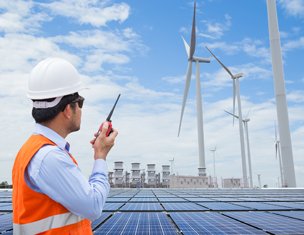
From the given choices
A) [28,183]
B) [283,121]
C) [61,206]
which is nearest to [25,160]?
[28,183]

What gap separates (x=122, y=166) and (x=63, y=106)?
42671 mm

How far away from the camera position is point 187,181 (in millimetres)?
43094

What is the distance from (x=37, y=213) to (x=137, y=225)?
4.84 meters

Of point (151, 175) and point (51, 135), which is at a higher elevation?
point (151, 175)

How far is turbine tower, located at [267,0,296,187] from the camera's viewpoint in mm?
29828

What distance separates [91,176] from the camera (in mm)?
2771

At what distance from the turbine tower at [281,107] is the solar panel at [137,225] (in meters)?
24.6

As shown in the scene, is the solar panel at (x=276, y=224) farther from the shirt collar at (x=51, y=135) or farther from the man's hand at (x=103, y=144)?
the shirt collar at (x=51, y=135)

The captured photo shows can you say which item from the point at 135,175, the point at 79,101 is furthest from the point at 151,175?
the point at 79,101

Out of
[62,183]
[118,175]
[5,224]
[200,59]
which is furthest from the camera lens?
[200,59]

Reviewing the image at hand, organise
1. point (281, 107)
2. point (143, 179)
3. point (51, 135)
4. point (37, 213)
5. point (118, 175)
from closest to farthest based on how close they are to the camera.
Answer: point (37, 213) < point (51, 135) < point (281, 107) < point (118, 175) < point (143, 179)

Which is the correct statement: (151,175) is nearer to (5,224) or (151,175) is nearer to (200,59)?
(200,59)

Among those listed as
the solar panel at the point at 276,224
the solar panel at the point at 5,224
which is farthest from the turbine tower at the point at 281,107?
the solar panel at the point at 5,224

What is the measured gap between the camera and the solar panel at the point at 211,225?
6.41m
